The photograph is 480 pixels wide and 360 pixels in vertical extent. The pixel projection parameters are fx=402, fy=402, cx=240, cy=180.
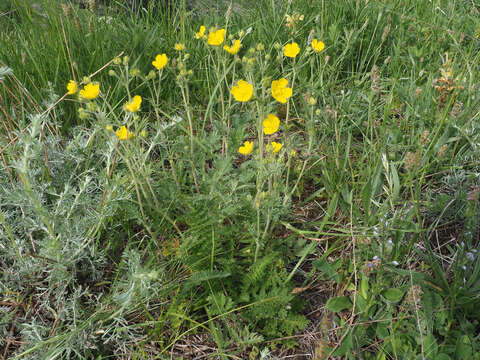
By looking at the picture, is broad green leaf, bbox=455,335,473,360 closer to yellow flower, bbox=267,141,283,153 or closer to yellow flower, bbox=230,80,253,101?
yellow flower, bbox=267,141,283,153

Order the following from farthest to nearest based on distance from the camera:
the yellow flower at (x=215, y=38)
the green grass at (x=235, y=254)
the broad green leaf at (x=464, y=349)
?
the yellow flower at (x=215, y=38), the green grass at (x=235, y=254), the broad green leaf at (x=464, y=349)

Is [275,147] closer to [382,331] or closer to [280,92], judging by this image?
[280,92]

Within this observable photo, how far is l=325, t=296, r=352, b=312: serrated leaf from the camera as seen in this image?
133 centimetres

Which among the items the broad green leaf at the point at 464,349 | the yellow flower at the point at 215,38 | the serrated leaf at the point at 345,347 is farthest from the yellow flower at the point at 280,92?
the broad green leaf at the point at 464,349

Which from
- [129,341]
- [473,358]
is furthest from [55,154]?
[473,358]

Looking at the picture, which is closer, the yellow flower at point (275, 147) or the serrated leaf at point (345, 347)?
the serrated leaf at point (345, 347)

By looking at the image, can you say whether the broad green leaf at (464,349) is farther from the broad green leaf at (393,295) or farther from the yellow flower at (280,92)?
the yellow flower at (280,92)

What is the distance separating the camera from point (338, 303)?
1343mm

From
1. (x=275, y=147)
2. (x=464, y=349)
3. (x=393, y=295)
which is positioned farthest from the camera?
(x=275, y=147)

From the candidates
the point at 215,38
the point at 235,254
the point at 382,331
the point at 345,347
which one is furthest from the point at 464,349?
the point at 215,38

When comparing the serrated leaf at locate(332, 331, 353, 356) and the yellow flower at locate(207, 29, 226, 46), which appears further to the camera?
the yellow flower at locate(207, 29, 226, 46)

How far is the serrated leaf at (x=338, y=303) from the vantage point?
4.36ft

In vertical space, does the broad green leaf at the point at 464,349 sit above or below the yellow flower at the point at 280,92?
below

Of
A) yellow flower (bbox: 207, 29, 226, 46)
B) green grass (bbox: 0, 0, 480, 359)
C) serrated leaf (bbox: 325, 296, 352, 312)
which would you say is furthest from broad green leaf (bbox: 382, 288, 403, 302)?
yellow flower (bbox: 207, 29, 226, 46)
